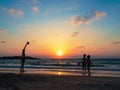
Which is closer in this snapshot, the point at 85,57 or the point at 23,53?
the point at 23,53

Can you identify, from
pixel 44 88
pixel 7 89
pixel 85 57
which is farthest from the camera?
pixel 85 57

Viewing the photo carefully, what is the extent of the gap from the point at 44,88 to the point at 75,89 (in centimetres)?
179

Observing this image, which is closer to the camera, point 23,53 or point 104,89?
point 104,89

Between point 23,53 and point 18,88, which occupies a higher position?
point 23,53

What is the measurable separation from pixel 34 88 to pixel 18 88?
931mm

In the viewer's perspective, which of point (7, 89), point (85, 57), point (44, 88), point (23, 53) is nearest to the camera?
point (7, 89)

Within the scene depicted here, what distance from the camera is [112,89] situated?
1430cm

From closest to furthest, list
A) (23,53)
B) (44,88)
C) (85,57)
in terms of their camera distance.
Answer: (44,88) → (23,53) → (85,57)

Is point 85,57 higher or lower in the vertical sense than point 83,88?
higher

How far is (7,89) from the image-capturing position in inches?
517

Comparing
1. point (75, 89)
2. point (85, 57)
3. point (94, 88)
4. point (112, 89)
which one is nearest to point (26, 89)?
point (75, 89)

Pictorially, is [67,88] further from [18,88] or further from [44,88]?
[18,88]

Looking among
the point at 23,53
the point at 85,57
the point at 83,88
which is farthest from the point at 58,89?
the point at 85,57

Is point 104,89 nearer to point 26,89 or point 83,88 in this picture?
point 83,88
